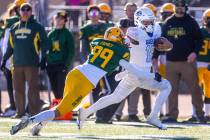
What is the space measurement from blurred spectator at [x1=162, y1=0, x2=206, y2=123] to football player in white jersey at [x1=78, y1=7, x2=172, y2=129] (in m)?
1.64

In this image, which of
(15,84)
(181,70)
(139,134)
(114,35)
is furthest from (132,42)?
(15,84)

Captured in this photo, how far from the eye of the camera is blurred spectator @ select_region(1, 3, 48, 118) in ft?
50.7

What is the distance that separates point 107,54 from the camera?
11.9m

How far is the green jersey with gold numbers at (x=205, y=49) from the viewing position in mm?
15219

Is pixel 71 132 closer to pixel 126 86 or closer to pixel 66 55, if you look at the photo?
pixel 126 86

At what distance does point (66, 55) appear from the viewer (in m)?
15.7

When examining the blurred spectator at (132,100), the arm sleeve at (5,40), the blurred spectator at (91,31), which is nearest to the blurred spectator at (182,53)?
the blurred spectator at (132,100)

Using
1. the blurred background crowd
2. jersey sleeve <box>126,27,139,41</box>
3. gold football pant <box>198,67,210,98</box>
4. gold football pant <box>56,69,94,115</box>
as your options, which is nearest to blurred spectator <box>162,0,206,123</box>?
the blurred background crowd

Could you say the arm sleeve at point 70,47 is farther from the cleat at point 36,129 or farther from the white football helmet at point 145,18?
the cleat at point 36,129

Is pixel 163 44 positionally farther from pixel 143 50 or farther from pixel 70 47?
pixel 70 47

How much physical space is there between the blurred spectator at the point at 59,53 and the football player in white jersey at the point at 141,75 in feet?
9.21

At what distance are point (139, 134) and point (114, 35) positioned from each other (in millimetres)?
1386

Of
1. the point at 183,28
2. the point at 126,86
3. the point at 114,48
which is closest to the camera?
the point at 114,48

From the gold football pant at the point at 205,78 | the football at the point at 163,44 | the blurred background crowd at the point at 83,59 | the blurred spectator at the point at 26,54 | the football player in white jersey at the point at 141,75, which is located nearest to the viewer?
the football player in white jersey at the point at 141,75
